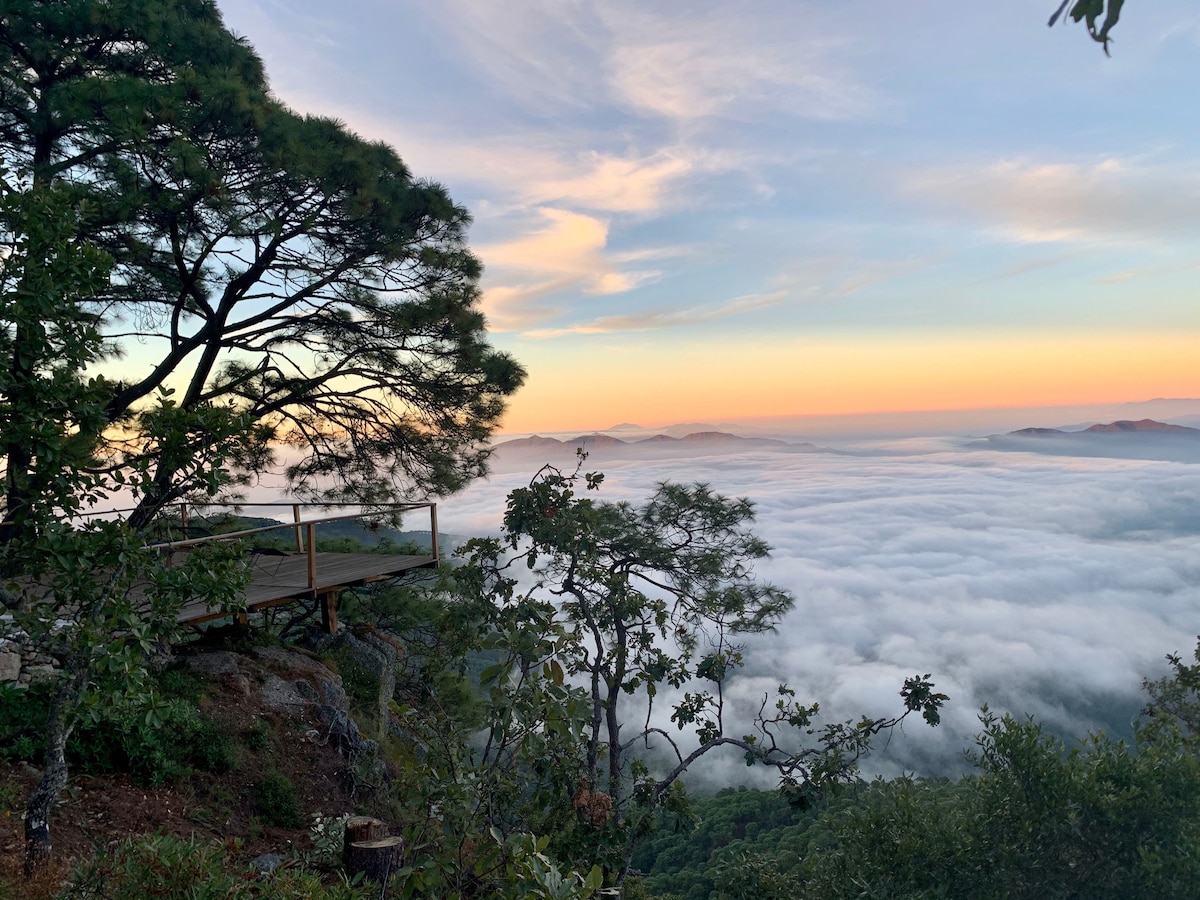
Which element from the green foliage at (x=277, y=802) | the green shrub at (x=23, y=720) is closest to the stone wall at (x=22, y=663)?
the green shrub at (x=23, y=720)

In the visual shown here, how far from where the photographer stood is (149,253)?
9.45 meters

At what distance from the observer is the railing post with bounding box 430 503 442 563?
11.4m

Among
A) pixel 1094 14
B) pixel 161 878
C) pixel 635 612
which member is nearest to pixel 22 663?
pixel 161 878

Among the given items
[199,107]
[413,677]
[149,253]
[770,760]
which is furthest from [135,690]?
[413,677]

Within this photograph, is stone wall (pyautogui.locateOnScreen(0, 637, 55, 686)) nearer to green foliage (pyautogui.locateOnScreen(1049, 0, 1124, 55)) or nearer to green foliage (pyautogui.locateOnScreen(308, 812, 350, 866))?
green foliage (pyautogui.locateOnScreen(308, 812, 350, 866))

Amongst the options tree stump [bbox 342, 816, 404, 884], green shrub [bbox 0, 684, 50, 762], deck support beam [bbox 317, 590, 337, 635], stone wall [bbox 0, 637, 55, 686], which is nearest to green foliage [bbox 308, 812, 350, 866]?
tree stump [bbox 342, 816, 404, 884]

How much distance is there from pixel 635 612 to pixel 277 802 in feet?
14.0

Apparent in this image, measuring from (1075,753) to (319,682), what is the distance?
12364 millimetres

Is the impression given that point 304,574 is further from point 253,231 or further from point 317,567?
point 253,231

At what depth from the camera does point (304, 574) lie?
1064 centimetres

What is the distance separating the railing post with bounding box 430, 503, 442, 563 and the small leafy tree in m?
2.07

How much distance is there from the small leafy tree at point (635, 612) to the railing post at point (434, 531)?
2070mm

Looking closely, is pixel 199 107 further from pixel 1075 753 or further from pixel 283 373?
pixel 1075 753

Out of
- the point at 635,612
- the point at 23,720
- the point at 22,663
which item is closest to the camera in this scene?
the point at 23,720
